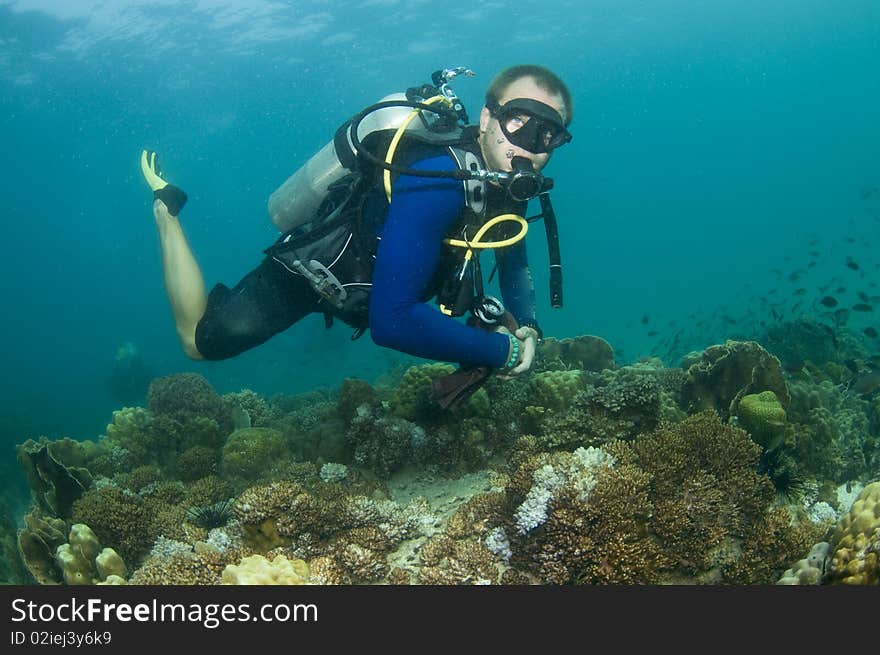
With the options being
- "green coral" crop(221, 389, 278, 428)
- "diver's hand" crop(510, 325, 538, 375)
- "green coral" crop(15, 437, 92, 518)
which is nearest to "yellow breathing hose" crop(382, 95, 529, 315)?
"diver's hand" crop(510, 325, 538, 375)

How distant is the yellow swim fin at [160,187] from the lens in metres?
6.01

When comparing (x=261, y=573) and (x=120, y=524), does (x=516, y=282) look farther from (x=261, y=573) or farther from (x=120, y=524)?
(x=120, y=524)

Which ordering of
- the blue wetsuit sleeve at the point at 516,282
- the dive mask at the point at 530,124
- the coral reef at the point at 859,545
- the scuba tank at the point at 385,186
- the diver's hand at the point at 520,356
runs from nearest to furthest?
the coral reef at the point at 859,545 → the scuba tank at the point at 385,186 → the dive mask at the point at 530,124 → the diver's hand at the point at 520,356 → the blue wetsuit sleeve at the point at 516,282

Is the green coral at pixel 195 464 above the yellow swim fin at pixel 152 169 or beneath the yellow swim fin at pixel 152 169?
beneath

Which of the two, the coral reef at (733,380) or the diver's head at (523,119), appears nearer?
the diver's head at (523,119)

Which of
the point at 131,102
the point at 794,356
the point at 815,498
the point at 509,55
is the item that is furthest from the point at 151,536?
the point at 131,102

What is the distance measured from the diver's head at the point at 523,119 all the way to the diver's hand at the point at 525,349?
129 cm

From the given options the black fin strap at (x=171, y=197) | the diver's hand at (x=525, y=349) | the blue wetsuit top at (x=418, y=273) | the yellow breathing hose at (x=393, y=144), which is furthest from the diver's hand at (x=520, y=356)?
the black fin strap at (x=171, y=197)

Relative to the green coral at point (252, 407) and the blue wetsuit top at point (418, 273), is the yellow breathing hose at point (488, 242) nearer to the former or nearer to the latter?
the blue wetsuit top at point (418, 273)

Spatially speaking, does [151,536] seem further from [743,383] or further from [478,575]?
[743,383]

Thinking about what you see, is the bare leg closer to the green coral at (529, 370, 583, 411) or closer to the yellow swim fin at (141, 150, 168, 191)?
the yellow swim fin at (141, 150, 168, 191)

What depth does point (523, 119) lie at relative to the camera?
12.8 feet

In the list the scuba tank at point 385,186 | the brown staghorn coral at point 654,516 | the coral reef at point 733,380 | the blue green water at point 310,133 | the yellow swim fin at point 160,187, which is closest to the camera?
the brown staghorn coral at point 654,516

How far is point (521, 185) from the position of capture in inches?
141
